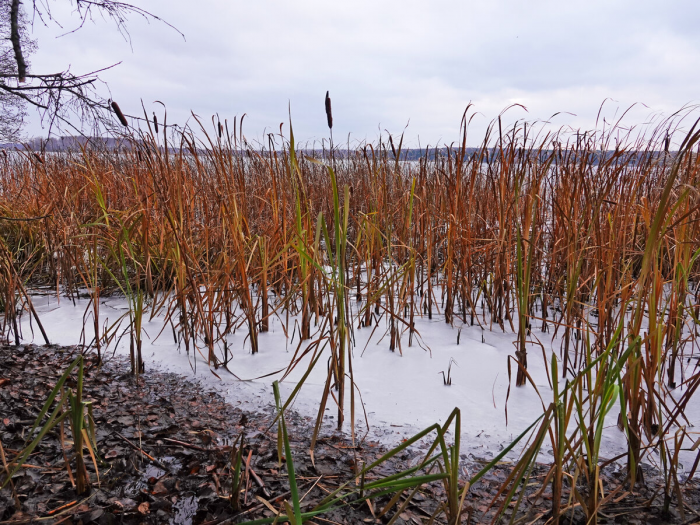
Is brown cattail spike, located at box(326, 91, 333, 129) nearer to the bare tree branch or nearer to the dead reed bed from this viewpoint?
the dead reed bed

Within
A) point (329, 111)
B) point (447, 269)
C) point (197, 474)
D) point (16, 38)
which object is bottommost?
point (197, 474)

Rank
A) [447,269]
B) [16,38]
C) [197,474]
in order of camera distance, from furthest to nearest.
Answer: [16,38]
[447,269]
[197,474]

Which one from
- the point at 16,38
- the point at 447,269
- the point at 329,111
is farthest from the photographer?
the point at 16,38

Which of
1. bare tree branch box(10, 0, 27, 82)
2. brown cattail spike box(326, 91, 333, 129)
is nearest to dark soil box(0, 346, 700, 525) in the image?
brown cattail spike box(326, 91, 333, 129)

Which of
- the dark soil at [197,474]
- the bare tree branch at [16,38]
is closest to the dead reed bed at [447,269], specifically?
the dark soil at [197,474]

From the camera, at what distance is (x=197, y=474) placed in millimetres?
959

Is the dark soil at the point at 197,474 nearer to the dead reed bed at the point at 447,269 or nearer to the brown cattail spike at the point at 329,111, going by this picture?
the dead reed bed at the point at 447,269

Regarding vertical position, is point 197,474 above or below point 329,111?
below

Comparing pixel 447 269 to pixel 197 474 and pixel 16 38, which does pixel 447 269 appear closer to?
pixel 197 474

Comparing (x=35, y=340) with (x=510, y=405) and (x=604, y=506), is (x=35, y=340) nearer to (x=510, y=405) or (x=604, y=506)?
(x=510, y=405)

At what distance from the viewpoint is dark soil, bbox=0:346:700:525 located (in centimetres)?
83

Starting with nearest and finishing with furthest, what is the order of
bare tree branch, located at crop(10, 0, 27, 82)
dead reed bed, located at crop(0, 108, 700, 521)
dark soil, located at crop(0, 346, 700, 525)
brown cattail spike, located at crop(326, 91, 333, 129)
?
dark soil, located at crop(0, 346, 700, 525) → dead reed bed, located at crop(0, 108, 700, 521) → brown cattail spike, located at crop(326, 91, 333, 129) → bare tree branch, located at crop(10, 0, 27, 82)

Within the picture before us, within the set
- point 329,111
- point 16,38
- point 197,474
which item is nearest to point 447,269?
point 329,111

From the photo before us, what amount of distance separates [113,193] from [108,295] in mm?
1205
